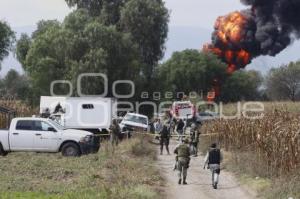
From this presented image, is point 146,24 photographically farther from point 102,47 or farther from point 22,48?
point 22,48

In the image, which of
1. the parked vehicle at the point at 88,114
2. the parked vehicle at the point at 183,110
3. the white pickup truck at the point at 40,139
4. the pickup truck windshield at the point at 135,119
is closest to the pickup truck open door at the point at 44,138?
the white pickup truck at the point at 40,139

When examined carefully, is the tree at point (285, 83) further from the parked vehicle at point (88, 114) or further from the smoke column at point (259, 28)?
the parked vehicle at point (88, 114)

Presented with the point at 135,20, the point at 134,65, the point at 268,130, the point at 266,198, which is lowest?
the point at 266,198

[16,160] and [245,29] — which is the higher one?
[245,29]

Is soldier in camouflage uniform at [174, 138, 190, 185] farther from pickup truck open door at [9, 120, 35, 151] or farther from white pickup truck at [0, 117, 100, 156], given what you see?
pickup truck open door at [9, 120, 35, 151]

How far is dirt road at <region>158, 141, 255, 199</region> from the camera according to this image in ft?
59.3

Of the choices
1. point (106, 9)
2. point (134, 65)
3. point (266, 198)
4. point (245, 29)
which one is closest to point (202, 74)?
point (245, 29)

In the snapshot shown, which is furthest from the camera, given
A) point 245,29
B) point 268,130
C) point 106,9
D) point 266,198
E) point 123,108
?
point 245,29

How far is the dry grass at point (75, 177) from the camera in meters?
15.8

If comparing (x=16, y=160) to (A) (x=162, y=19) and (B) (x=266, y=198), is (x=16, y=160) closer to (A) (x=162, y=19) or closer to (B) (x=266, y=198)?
(B) (x=266, y=198)

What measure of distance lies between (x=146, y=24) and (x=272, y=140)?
3684cm

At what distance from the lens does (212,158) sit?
65.2ft

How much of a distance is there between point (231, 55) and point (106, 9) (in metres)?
27.3

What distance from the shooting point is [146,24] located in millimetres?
56438
